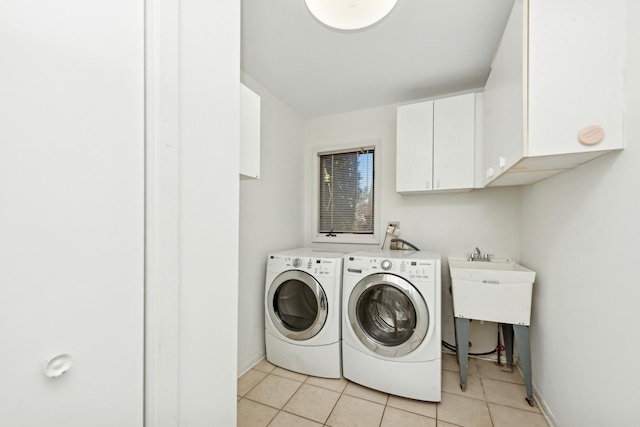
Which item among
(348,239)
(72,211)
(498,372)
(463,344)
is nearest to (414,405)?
(463,344)

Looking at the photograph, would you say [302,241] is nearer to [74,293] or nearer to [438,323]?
[438,323]

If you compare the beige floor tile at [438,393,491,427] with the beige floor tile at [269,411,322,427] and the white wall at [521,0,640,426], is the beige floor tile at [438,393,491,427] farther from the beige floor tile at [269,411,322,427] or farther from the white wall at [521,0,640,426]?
the beige floor tile at [269,411,322,427]

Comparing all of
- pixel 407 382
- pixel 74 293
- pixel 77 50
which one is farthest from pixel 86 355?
pixel 407 382

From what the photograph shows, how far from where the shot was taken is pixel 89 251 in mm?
480

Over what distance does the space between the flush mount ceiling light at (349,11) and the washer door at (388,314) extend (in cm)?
151

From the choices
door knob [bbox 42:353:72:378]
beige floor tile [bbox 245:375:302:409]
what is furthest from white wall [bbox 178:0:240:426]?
beige floor tile [bbox 245:375:302:409]

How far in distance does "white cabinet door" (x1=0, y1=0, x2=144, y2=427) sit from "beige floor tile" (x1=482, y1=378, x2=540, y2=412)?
2106 millimetres

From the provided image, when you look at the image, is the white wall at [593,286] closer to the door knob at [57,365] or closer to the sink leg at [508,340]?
the sink leg at [508,340]

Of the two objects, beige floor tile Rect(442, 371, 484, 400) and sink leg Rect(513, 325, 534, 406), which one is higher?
sink leg Rect(513, 325, 534, 406)

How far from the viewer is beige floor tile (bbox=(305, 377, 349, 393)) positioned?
186cm

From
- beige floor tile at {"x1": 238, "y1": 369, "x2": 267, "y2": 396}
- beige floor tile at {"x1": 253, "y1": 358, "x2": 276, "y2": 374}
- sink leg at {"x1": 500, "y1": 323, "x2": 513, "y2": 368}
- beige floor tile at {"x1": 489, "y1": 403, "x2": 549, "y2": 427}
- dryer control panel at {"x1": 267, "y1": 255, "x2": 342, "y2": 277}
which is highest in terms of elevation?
dryer control panel at {"x1": 267, "y1": 255, "x2": 342, "y2": 277}

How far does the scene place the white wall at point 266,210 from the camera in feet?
6.84

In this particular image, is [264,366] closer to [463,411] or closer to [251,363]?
[251,363]

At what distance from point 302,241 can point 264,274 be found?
74 centimetres
